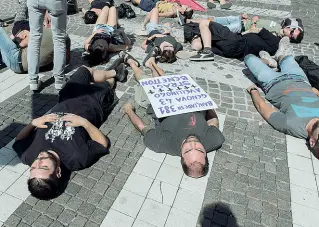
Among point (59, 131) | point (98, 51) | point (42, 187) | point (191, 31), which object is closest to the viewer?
point (42, 187)

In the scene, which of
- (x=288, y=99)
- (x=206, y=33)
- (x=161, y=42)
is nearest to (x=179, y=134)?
(x=288, y=99)

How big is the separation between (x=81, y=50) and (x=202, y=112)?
363 centimetres

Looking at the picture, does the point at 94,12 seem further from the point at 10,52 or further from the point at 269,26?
the point at 269,26

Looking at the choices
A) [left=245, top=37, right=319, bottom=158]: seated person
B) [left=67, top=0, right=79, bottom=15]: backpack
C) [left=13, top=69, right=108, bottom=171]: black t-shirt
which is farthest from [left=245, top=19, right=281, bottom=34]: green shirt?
[left=13, top=69, right=108, bottom=171]: black t-shirt

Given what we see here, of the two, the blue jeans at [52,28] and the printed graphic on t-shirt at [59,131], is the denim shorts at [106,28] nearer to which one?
the blue jeans at [52,28]

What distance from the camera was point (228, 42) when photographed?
680 cm

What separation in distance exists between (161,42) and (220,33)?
1372mm

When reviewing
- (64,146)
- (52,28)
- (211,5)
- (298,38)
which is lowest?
(64,146)

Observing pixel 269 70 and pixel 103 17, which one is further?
pixel 103 17

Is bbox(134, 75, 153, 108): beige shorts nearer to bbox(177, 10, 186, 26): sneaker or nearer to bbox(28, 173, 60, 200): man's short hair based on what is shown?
bbox(28, 173, 60, 200): man's short hair

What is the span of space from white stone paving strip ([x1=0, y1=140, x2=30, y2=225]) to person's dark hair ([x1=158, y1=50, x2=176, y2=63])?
3.37 m

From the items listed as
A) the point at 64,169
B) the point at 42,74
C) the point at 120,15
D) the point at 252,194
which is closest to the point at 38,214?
the point at 64,169

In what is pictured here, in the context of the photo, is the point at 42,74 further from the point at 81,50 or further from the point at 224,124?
the point at 224,124

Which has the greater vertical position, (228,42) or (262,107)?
(228,42)
